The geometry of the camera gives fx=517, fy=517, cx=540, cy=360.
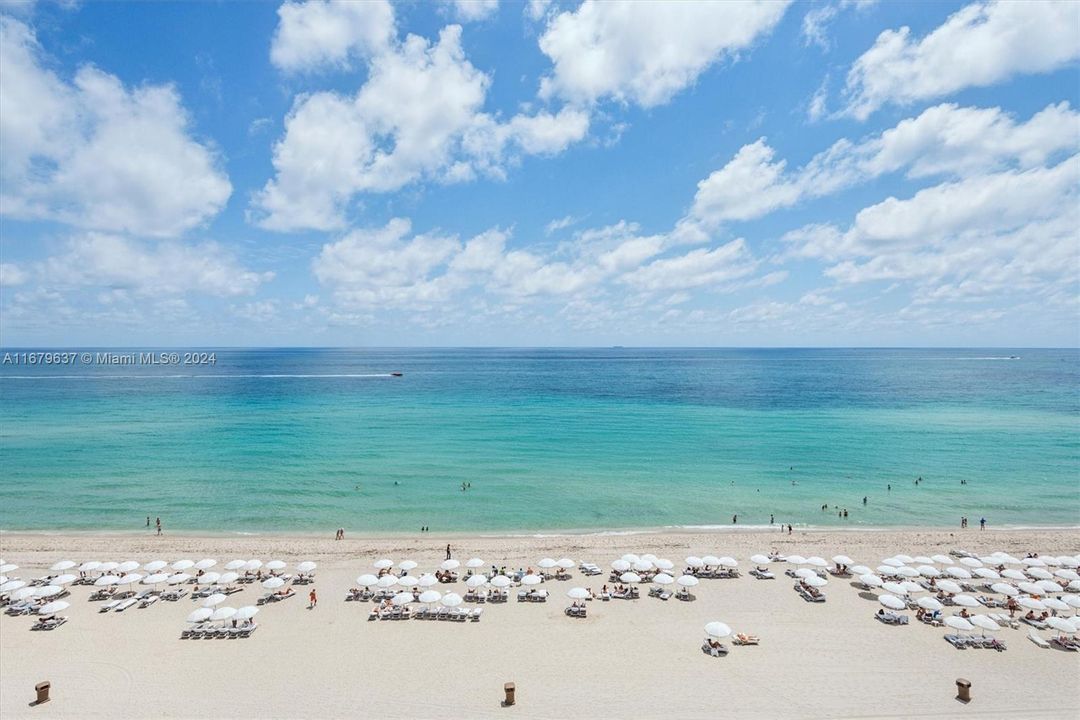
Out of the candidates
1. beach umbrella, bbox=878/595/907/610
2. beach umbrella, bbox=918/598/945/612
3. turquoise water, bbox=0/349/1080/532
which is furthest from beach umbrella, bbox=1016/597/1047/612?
turquoise water, bbox=0/349/1080/532

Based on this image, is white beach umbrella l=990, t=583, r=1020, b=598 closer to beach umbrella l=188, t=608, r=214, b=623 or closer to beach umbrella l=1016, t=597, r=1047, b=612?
beach umbrella l=1016, t=597, r=1047, b=612

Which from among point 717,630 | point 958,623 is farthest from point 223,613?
point 958,623

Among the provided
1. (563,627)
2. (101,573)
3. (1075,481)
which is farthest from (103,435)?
(1075,481)

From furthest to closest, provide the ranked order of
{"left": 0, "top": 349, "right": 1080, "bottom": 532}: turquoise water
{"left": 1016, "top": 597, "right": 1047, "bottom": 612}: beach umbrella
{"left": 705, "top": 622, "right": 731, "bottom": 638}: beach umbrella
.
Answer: {"left": 0, "top": 349, "right": 1080, "bottom": 532}: turquoise water
{"left": 1016, "top": 597, "right": 1047, "bottom": 612}: beach umbrella
{"left": 705, "top": 622, "right": 731, "bottom": 638}: beach umbrella

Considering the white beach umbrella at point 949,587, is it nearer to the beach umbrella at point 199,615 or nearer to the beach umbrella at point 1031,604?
the beach umbrella at point 1031,604

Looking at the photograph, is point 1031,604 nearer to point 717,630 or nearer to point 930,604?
point 930,604

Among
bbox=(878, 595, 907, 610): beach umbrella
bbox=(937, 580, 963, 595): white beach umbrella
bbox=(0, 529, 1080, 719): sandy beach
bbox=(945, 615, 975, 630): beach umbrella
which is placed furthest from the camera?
bbox=(937, 580, 963, 595): white beach umbrella
